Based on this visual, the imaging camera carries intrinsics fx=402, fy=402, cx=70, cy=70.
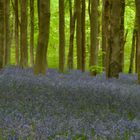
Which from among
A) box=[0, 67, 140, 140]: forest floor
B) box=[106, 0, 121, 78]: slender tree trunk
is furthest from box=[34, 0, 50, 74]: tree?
box=[0, 67, 140, 140]: forest floor

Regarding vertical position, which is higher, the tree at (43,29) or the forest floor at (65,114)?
the tree at (43,29)

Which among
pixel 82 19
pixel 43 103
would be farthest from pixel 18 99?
pixel 82 19

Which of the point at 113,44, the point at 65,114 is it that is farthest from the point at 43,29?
the point at 65,114

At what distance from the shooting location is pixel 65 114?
799 centimetres

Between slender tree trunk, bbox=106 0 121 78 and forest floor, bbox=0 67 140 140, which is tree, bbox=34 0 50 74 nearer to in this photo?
slender tree trunk, bbox=106 0 121 78

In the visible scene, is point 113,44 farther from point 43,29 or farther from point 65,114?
point 65,114

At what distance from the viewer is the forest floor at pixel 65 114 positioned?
605cm

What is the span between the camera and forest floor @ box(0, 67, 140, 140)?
6047 millimetres

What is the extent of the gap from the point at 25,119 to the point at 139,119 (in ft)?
7.76

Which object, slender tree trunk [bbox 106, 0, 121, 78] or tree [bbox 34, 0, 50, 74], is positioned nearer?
tree [bbox 34, 0, 50, 74]

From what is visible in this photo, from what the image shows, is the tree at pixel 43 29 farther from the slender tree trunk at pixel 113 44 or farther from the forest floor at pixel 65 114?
the forest floor at pixel 65 114

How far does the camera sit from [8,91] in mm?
→ 10430

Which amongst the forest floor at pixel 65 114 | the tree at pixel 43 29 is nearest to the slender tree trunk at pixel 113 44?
the tree at pixel 43 29

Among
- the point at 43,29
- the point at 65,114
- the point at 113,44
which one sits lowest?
the point at 65,114
